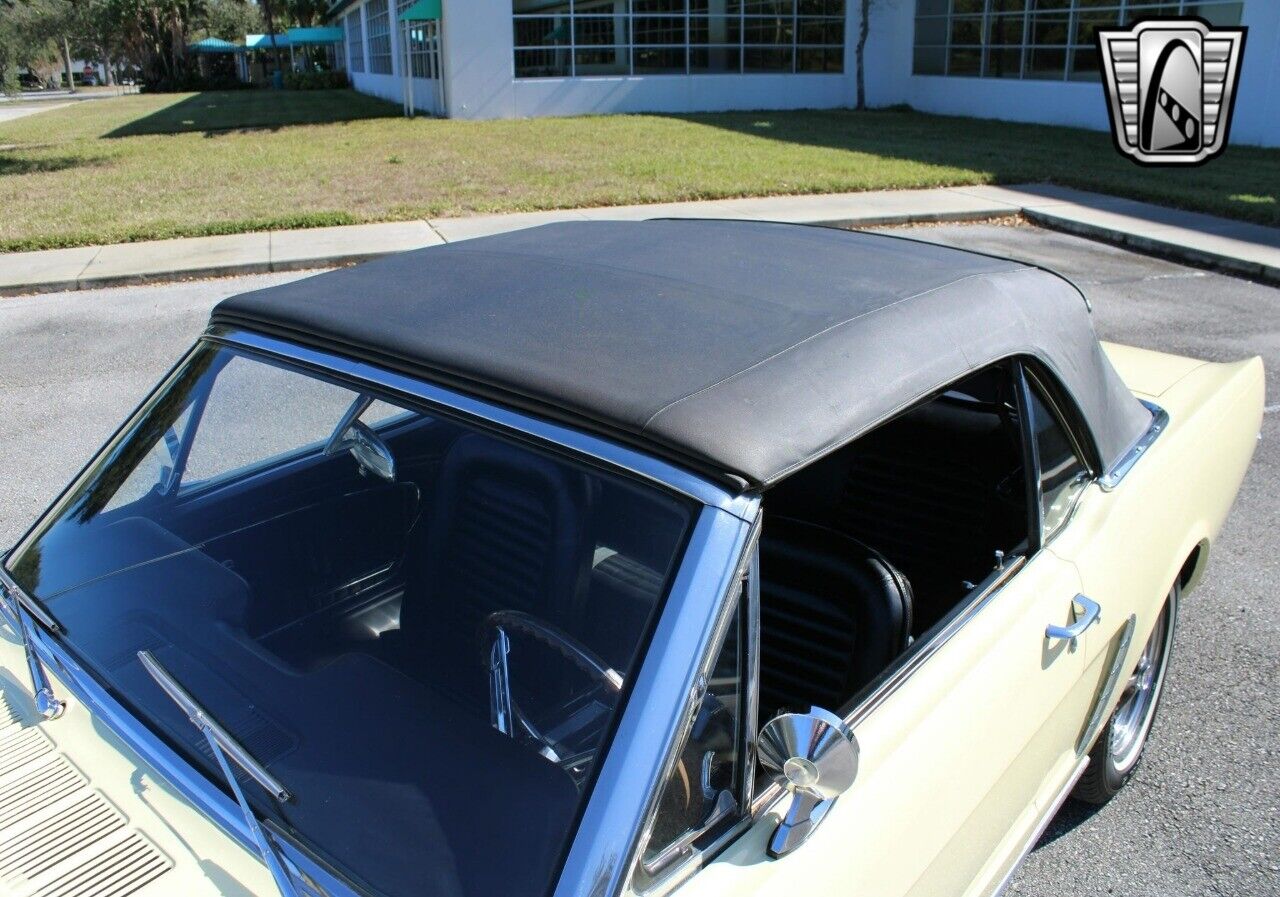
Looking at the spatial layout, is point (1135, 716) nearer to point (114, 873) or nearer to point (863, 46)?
point (114, 873)

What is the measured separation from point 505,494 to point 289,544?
0.55 metres

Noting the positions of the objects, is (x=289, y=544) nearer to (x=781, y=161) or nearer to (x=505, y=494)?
(x=505, y=494)

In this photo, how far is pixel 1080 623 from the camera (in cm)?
228

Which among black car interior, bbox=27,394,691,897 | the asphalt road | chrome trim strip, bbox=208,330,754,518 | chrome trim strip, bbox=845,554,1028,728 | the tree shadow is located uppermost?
the tree shadow

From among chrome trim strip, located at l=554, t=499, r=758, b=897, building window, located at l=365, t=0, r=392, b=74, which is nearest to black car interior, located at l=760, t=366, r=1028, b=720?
chrome trim strip, located at l=554, t=499, r=758, b=897

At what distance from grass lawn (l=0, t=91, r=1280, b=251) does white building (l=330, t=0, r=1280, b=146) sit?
43.8 inches

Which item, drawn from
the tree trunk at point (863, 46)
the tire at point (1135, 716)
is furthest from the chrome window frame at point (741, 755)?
the tree trunk at point (863, 46)

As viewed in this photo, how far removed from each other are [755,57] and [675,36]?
2236 mm

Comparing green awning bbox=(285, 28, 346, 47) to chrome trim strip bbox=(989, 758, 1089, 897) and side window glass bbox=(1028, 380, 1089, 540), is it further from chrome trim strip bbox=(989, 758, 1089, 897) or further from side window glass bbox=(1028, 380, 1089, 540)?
chrome trim strip bbox=(989, 758, 1089, 897)

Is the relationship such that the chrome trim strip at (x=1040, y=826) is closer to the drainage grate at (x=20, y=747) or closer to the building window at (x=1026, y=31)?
the drainage grate at (x=20, y=747)

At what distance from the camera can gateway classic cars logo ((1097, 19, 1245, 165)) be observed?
57.4 feet

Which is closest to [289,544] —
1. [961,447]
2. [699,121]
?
[961,447]

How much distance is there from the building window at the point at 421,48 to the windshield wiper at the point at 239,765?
26763mm

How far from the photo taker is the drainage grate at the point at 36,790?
172 centimetres
